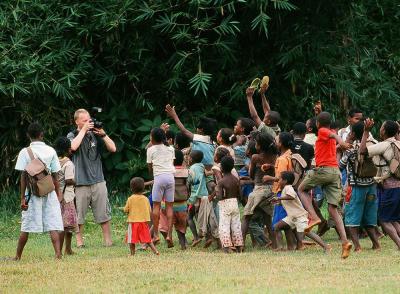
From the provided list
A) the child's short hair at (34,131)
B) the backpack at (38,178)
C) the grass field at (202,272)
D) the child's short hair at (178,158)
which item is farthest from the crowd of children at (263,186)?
the child's short hair at (34,131)

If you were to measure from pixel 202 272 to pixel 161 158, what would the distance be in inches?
105

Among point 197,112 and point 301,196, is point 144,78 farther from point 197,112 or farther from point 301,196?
point 301,196

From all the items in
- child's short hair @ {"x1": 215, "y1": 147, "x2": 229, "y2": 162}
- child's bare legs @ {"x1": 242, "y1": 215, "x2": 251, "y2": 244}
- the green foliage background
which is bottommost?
child's bare legs @ {"x1": 242, "y1": 215, "x2": 251, "y2": 244}

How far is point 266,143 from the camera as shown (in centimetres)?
1334

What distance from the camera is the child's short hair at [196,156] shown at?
1416 cm

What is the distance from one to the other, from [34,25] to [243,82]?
3.56m

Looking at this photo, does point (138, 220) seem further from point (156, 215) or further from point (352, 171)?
point (352, 171)

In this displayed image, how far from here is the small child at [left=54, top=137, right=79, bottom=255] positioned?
1363 cm

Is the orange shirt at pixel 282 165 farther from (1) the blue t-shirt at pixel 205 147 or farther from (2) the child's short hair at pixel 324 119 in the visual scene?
(1) the blue t-shirt at pixel 205 147

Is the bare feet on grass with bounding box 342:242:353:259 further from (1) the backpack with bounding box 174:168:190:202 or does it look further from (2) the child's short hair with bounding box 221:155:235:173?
(1) the backpack with bounding box 174:168:190:202

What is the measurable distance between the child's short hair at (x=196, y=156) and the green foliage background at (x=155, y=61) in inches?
167

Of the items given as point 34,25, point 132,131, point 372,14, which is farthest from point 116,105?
point 372,14

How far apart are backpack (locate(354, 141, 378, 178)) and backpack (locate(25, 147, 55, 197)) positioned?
3461 mm

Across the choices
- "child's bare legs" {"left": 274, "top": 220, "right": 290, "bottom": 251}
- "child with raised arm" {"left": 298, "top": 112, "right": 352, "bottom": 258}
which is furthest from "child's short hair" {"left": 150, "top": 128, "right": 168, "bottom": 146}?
"child with raised arm" {"left": 298, "top": 112, "right": 352, "bottom": 258}
